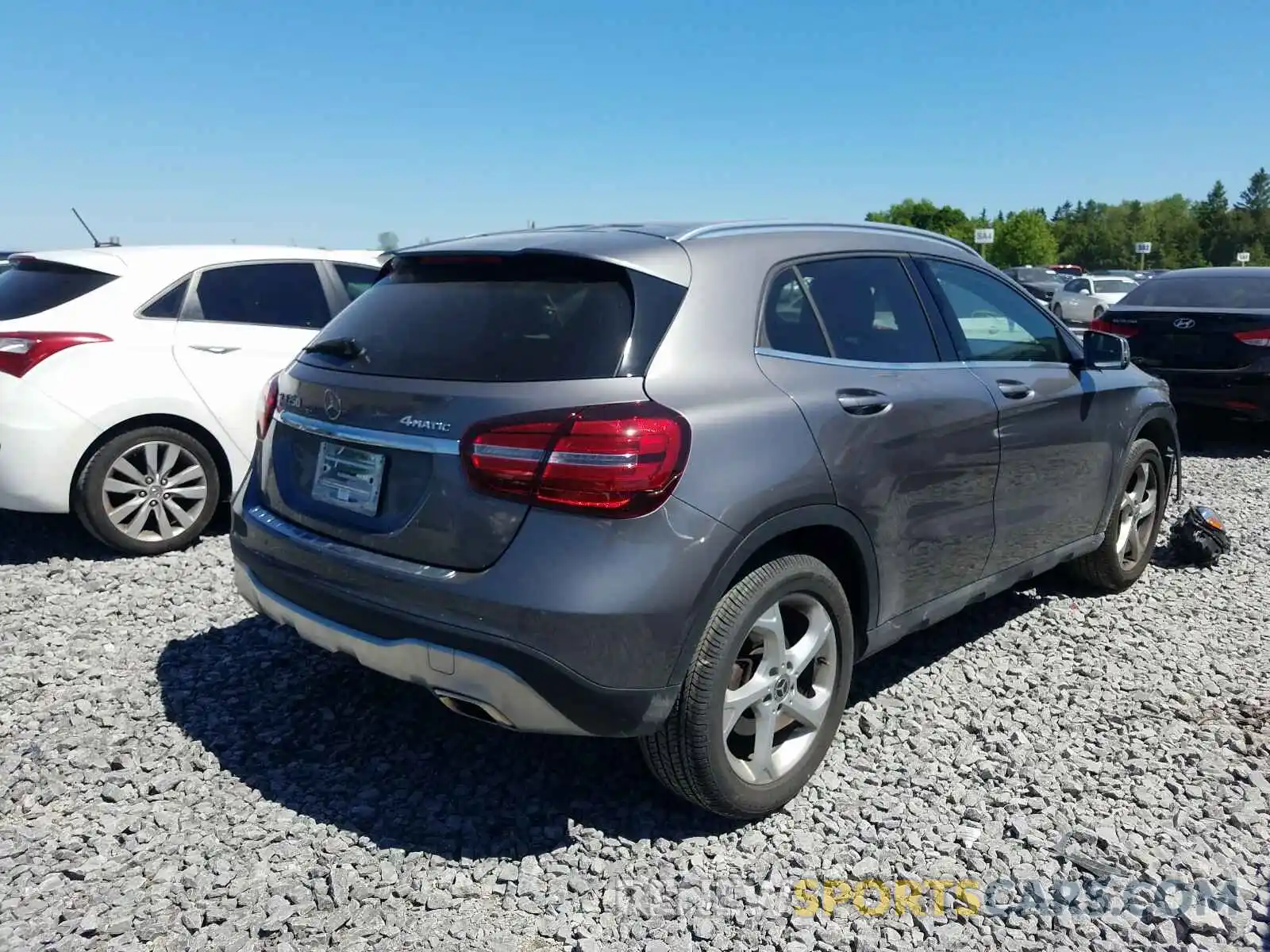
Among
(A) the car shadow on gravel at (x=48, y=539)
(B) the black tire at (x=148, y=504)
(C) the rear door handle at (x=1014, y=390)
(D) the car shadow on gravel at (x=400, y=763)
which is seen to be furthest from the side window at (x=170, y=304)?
(C) the rear door handle at (x=1014, y=390)

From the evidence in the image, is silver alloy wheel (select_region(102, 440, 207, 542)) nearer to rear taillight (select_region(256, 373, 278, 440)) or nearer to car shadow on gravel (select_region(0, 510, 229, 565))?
car shadow on gravel (select_region(0, 510, 229, 565))

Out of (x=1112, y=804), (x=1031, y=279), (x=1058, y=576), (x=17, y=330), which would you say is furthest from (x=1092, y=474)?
(x=1031, y=279)

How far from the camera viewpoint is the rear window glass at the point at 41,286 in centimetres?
534

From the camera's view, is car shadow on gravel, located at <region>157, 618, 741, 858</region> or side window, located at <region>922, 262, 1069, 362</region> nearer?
car shadow on gravel, located at <region>157, 618, 741, 858</region>

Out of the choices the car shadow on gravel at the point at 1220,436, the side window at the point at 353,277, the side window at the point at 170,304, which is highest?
the side window at the point at 353,277

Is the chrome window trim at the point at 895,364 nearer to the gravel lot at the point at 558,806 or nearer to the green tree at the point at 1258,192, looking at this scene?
the gravel lot at the point at 558,806

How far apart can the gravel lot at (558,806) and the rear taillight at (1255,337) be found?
480 centimetres

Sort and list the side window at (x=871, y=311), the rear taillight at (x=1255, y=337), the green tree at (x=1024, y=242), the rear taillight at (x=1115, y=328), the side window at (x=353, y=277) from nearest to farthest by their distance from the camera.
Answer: the side window at (x=871, y=311) → the side window at (x=353, y=277) → the rear taillight at (x=1255, y=337) → the rear taillight at (x=1115, y=328) → the green tree at (x=1024, y=242)

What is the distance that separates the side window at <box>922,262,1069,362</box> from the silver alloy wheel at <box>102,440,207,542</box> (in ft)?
13.5

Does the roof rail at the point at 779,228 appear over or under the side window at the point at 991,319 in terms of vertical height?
over

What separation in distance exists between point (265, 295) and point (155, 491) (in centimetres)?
142

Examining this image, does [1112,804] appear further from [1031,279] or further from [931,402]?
[1031,279]

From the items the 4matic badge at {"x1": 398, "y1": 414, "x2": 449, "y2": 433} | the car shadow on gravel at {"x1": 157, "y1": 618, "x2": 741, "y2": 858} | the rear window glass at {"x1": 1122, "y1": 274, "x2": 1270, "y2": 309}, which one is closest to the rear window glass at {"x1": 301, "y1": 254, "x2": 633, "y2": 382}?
the 4matic badge at {"x1": 398, "y1": 414, "x2": 449, "y2": 433}

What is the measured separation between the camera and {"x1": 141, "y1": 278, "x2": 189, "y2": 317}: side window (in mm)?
5590
